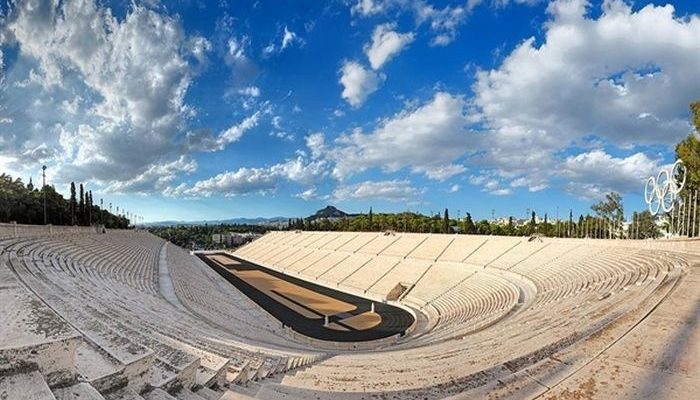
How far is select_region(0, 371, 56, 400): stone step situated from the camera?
2.35 m

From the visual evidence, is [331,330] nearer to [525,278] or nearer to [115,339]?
[525,278]

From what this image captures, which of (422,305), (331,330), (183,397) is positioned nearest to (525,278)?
(422,305)

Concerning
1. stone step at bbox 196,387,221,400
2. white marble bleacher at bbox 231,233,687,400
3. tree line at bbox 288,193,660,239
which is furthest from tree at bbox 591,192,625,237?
stone step at bbox 196,387,221,400

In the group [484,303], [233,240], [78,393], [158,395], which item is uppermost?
[78,393]

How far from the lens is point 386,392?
170 inches

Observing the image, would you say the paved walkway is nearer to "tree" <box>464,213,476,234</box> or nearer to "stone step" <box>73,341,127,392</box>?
"stone step" <box>73,341,127,392</box>

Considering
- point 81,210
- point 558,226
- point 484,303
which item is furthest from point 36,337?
point 558,226

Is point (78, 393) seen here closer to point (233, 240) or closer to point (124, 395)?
point (124, 395)

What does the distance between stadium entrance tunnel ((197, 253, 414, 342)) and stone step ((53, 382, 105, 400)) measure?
18066 mm

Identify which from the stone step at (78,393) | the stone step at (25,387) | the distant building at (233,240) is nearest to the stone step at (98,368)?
the stone step at (78,393)

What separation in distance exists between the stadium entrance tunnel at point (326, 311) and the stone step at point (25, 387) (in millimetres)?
18329

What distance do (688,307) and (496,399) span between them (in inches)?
236

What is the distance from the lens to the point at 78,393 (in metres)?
2.69

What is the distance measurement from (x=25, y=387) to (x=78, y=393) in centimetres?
34
